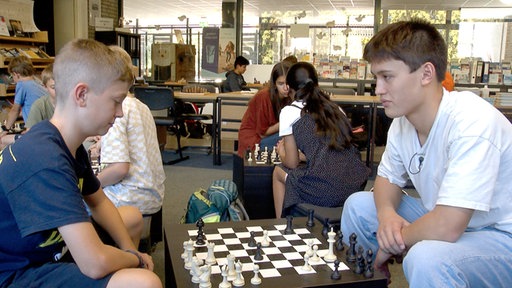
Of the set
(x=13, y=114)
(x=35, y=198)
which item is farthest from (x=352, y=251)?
(x=13, y=114)

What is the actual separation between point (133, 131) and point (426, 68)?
1.24 meters

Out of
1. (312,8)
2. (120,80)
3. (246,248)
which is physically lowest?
(246,248)

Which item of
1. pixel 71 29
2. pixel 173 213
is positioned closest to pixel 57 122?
pixel 173 213

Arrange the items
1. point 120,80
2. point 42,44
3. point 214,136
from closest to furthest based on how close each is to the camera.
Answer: point 120,80, point 214,136, point 42,44

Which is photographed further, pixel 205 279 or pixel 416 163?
pixel 416 163

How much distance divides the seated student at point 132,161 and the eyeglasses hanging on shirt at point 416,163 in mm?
1145

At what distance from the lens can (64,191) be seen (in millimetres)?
1136

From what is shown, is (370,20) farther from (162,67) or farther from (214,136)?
(214,136)

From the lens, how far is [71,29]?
7.55m

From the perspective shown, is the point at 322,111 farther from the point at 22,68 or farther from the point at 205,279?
the point at 22,68

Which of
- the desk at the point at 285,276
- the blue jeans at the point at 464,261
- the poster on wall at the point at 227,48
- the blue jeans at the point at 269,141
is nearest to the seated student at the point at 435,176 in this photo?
the blue jeans at the point at 464,261

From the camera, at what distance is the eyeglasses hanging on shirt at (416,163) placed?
61.3 inches

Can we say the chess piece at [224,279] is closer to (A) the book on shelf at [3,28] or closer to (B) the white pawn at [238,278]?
(B) the white pawn at [238,278]

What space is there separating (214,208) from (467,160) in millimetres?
1260
